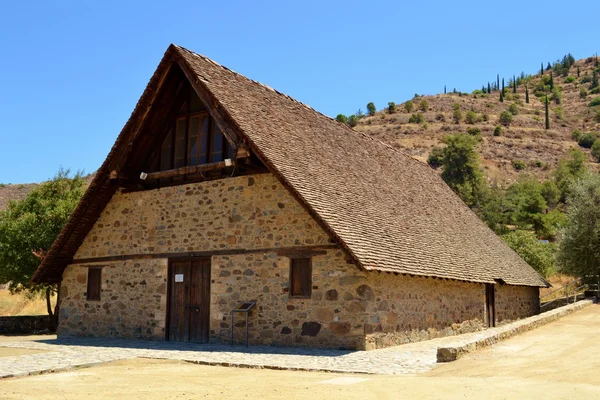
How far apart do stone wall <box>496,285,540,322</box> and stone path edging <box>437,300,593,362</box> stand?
5.55 ft

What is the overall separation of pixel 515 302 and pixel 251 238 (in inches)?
493

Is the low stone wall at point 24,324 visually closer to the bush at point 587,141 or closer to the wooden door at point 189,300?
the wooden door at point 189,300

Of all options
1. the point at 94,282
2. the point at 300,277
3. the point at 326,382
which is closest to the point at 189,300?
the point at 300,277

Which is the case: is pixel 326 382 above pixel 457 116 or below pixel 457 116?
below

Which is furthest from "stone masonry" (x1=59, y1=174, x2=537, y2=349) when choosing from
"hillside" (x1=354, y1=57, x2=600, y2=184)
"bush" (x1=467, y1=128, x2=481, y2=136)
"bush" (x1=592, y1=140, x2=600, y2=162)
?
"bush" (x1=592, y1=140, x2=600, y2=162)

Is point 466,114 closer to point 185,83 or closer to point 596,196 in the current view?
point 596,196

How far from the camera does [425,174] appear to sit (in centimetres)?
2539

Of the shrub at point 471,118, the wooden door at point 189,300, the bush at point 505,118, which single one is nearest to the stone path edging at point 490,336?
the wooden door at point 189,300

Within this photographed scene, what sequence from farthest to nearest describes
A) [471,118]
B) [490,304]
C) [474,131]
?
[471,118] → [474,131] → [490,304]

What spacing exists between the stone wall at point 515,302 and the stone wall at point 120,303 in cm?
1135

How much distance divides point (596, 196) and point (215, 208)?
68.9ft

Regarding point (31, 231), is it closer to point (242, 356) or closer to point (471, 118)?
point (242, 356)

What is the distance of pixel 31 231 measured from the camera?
23.5m

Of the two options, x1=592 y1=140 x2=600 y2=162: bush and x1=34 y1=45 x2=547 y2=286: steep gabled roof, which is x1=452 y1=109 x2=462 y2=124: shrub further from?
x1=34 y1=45 x2=547 y2=286: steep gabled roof
